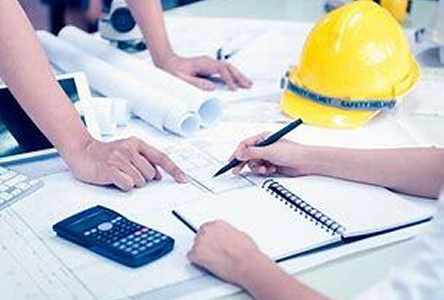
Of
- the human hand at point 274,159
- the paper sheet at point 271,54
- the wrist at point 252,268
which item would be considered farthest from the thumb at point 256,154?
the paper sheet at point 271,54

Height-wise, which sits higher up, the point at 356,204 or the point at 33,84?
the point at 33,84

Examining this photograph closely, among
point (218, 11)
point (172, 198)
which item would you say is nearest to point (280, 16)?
point (218, 11)

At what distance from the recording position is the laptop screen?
42.9 inches

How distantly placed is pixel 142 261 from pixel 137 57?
2.43 ft

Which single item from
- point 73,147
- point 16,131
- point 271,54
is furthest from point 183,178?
point 271,54

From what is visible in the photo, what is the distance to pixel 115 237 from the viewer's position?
86cm

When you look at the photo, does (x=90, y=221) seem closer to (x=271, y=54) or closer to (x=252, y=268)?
(x=252, y=268)

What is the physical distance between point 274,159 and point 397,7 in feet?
2.43

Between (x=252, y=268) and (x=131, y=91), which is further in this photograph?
(x=131, y=91)

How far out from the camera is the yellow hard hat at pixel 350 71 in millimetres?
1213

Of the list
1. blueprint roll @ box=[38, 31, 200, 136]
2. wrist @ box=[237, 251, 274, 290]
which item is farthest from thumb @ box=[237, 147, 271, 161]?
wrist @ box=[237, 251, 274, 290]

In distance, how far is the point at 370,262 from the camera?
0.85 metres

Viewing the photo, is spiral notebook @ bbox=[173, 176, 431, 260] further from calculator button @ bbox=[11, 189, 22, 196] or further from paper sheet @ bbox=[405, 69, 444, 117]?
paper sheet @ bbox=[405, 69, 444, 117]

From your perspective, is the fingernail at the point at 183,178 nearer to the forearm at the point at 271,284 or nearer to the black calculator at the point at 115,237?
the black calculator at the point at 115,237
